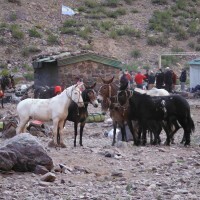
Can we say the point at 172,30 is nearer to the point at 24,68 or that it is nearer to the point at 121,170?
the point at 24,68

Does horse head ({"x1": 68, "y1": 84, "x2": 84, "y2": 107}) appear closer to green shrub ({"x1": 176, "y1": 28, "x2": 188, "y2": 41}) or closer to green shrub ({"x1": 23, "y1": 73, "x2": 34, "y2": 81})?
green shrub ({"x1": 23, "y1": 73, "x2": 34, "y2": 81})

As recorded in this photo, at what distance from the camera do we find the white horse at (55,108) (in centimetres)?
1770

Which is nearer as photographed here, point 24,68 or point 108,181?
point 108,181

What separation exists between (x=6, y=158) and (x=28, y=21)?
47.5m

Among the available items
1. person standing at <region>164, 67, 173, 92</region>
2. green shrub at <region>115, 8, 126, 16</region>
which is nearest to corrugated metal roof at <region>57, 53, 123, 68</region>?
person standing at <region>164, 67, 173, 92</region>

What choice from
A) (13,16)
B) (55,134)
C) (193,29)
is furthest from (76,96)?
(193,29)

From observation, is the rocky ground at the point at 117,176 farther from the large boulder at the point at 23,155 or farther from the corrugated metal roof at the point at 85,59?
the corrugated metal roof at the point at 85,59

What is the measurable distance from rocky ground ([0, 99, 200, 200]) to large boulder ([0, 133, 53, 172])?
0.19 metres

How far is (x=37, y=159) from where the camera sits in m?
13.5

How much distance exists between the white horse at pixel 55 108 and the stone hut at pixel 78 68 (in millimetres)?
15949

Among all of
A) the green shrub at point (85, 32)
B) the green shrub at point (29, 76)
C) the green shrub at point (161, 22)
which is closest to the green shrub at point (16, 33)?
the green shrub at point (85, 32)

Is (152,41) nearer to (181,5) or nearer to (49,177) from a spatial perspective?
(181,5)

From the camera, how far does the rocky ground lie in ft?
38.1

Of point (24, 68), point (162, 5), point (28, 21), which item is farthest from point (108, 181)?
point (162, 5)
